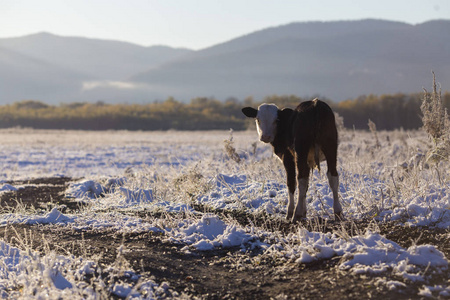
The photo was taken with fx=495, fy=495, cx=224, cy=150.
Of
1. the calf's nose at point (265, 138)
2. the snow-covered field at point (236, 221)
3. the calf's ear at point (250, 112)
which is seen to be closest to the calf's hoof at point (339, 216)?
the snow-covered field at point (236, 221)

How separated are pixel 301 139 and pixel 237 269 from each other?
2132mm

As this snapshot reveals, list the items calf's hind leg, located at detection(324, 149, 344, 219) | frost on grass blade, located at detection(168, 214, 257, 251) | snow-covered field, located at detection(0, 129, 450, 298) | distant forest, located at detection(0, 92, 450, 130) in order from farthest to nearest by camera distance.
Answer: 1. distant forest, located at detection(0, 92, 450, 130)
2. calf's hind leg, located at detection(324, 149, 344, 219)
3. frost on grass blade, located at detection(168, 214, 257, 251)
4. snow-covered field, located at detection(0, 129, 450, 298)

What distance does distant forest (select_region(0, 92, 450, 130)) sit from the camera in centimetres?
4097

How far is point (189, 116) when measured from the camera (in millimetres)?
58188

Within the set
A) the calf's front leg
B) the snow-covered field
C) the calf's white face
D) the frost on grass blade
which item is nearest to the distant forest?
the snow-covered field

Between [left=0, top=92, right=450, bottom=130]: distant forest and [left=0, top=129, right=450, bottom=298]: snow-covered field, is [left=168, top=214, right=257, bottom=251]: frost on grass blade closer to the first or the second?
[left=0, top=129, right=450, bottom=298]: snow-covered field

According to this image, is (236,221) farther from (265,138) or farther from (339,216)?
(339,216)

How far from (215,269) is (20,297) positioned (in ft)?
6.77

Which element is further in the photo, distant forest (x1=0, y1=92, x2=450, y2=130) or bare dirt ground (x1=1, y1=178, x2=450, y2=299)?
distant forest (x1=0, y1=92, x2=450, y2=130)

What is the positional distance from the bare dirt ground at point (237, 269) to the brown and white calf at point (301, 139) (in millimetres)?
609

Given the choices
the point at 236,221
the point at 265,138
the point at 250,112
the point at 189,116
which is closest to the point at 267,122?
the point at 265,138

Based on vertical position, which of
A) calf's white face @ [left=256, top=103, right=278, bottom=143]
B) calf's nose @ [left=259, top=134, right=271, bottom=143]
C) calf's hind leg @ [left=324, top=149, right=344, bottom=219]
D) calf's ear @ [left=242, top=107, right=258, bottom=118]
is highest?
calf's ear @ [left=242, top=107, right=258, bottom=118]

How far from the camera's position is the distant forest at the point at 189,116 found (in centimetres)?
4097

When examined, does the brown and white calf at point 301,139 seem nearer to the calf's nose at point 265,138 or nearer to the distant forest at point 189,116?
the calf's nose at point 265,138
